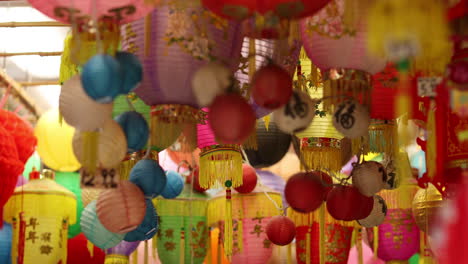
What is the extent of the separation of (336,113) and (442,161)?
452 mm

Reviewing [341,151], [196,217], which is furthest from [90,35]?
[196,217]

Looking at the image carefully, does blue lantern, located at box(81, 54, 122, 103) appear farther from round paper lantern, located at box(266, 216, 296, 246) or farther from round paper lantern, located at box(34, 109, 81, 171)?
round paper lantern, located at box(34, 109, 81, 171)

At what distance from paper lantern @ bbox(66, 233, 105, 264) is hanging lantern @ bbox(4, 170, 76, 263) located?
0.52 m

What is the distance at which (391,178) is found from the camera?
104 inches

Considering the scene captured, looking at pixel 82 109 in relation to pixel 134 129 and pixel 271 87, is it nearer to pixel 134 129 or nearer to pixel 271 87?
pixel 134 129

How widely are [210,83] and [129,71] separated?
23cm

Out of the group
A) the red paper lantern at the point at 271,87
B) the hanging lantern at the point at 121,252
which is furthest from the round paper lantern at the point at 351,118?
the hanging lantern at the point at 121,252

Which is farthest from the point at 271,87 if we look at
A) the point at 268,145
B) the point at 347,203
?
the point at 268,145

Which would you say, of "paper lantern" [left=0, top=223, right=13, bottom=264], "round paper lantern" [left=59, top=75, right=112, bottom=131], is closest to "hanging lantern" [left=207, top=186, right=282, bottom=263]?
"paper lantern" [left=0, top=223, right=13, bottom=264]

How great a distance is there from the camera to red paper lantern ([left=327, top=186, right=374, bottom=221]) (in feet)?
8.39

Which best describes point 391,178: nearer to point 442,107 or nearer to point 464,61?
point 442,107

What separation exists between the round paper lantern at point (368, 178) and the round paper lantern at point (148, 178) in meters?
0.62

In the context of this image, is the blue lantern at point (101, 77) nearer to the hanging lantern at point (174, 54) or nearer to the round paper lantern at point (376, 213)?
the hanging lantern at point (174, 54)

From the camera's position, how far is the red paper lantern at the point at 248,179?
376 cm
